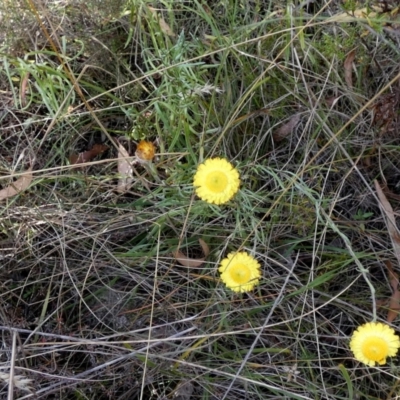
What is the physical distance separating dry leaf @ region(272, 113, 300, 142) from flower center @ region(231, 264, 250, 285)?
0.36 m

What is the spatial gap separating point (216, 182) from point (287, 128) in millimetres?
320

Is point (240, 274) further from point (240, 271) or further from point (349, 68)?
point (349, 68)

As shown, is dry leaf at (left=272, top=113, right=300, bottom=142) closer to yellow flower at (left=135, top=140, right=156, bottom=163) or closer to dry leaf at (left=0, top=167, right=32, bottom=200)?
yellow flower at (left=135, top=140, right=156, bottom=163)

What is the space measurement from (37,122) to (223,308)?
0.64 meters

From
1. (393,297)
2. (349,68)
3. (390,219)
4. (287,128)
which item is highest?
(349,68)

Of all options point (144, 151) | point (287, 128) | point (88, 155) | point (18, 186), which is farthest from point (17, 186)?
point (287, 128)

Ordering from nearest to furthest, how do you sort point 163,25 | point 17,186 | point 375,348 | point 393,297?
point 375,348
point 393,297
point 17,186
point 163,25

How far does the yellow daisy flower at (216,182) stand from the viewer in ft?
3.54

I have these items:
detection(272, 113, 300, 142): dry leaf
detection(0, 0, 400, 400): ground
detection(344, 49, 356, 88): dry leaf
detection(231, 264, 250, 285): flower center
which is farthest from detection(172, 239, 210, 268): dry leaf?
detection(344, 49, 356, 88): dry leaf

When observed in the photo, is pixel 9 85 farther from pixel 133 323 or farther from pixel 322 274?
pixel 322 274

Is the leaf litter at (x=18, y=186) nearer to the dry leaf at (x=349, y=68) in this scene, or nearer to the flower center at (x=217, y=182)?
the flower center at (x=217, y=182)

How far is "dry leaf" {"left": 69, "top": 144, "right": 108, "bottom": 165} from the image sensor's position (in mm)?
1395

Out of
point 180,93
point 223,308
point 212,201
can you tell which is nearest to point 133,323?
point 223,308

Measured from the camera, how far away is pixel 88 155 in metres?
1.41
